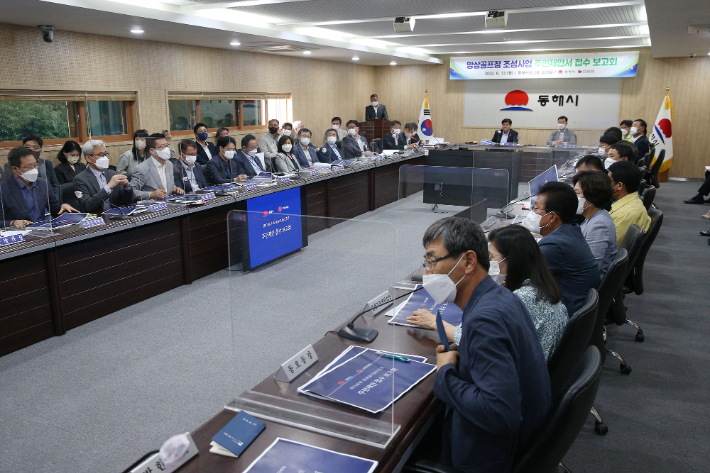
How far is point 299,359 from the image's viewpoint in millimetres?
1845

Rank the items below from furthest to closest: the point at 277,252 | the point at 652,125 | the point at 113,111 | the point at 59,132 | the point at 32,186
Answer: the point at 652,125, the point at 113,111, the point at 59,132, the point at 32,186, the point at 277,252

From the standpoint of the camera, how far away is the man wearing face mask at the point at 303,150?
743 centimetres

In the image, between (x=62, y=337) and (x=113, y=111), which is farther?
(x=113, y=111)

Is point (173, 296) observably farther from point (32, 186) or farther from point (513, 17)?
point (513, 17)

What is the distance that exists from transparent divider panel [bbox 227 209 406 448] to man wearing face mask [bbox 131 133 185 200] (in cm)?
339

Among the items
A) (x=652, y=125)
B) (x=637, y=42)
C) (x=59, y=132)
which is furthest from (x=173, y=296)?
(x=652, y=125)

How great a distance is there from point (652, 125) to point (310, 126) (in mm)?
7253

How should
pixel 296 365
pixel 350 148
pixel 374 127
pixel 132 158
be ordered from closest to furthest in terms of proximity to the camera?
pixel 296 365 < pixel 132 158 < pixel 350 148 < pixel 374 127

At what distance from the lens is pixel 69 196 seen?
4531 mm

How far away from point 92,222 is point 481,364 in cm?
342

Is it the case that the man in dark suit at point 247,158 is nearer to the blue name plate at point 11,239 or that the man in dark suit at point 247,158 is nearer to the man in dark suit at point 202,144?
the man in dark suit at point 202,144

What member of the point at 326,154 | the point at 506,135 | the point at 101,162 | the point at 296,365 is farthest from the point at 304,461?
the point at 506,135

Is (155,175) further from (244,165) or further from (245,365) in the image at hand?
(245,365)

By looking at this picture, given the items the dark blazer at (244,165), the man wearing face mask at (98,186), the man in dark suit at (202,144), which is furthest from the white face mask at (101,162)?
the man in dark suit at (202,144)
